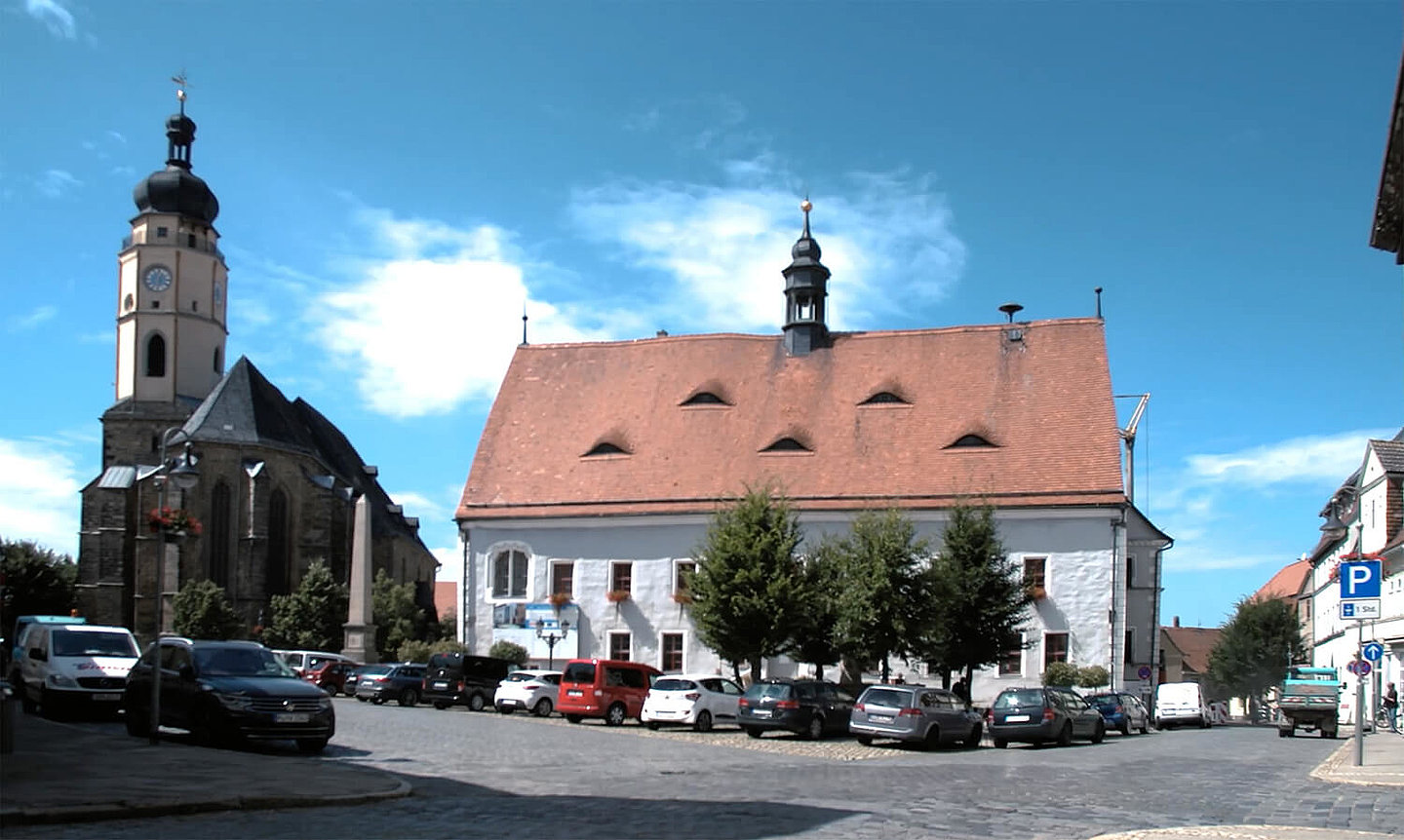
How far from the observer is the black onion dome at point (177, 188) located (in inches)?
3514

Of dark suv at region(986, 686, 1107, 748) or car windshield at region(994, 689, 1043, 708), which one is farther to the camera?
car windshield at region(994, 689, 1043, 708)

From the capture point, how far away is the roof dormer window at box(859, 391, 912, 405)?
49.2 meters

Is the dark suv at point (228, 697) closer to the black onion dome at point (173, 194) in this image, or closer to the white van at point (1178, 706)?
the white van at point (1178, 706)

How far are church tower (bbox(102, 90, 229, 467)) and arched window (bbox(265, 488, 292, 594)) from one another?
49.6ft

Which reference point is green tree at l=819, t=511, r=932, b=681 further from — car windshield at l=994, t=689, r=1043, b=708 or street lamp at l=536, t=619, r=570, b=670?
street lamp at l=536, t=619, r=570, b=670

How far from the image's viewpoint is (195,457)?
203 feet

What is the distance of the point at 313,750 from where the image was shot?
68.6ft

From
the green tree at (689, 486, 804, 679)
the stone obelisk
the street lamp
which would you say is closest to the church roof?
the street lamp

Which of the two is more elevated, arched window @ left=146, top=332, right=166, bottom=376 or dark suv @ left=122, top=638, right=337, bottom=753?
arched window @ left=146, top=332, right=166, bottom=376

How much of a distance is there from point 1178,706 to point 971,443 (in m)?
10.7

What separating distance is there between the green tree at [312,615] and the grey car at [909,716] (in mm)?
43507

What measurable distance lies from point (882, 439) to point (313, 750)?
29.8m

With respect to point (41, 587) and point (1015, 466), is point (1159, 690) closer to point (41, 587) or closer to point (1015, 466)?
point (1015, 466)

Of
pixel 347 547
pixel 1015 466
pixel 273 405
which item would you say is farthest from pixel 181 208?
pixel 1015 466
